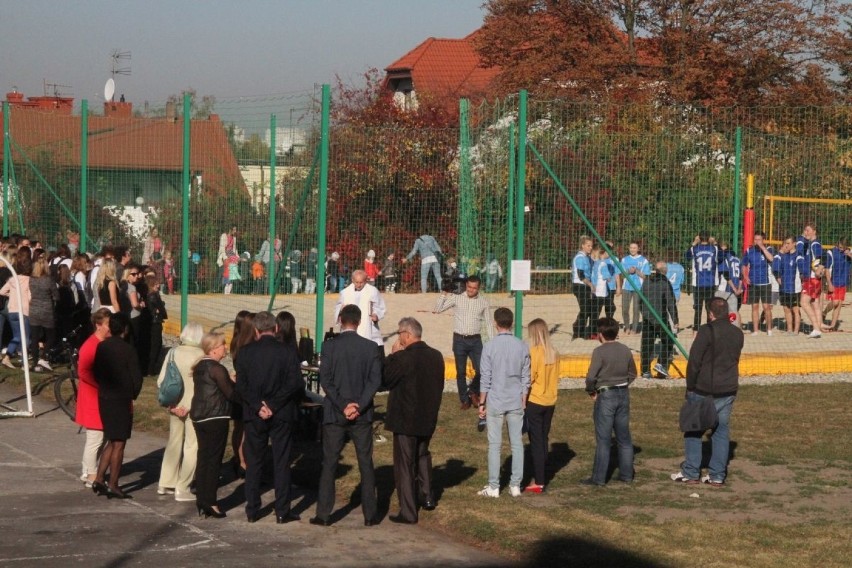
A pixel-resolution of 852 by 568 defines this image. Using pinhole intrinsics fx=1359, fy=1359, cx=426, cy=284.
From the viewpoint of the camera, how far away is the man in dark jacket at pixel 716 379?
37.8 feet

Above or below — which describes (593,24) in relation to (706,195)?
above

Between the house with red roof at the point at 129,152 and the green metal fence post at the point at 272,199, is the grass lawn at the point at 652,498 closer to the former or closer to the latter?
the green metal fence post at the point at 272,199

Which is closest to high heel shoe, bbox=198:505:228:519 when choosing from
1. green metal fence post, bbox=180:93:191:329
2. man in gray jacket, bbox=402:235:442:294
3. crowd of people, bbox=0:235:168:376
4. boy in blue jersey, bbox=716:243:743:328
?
crowd of people, bbox=0:235:168:376

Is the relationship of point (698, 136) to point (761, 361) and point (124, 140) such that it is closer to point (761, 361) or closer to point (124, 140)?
point (761, 361)

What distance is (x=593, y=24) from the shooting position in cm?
4241

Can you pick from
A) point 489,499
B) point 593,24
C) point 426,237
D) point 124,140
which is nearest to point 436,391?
point 489,499

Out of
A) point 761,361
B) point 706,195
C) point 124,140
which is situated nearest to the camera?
point 761,361

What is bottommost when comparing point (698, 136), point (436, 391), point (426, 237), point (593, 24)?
point (436, 391)

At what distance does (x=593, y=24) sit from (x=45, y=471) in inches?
1300

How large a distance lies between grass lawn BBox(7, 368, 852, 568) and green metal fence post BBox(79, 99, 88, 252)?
8.05 metres

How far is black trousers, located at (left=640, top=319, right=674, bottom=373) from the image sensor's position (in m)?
18.3

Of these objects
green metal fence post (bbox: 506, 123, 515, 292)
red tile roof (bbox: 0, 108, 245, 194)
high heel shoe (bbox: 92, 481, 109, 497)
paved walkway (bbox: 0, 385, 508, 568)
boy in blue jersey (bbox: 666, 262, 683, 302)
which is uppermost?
red tile roof (bbox: 0, 108, 245, 194)

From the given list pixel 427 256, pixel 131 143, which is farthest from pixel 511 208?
pixel 131 143

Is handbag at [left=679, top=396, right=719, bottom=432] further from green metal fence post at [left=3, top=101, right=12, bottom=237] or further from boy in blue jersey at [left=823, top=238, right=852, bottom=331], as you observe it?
green metal fence post at [left=3, top=101, right=12, bottom=237]
